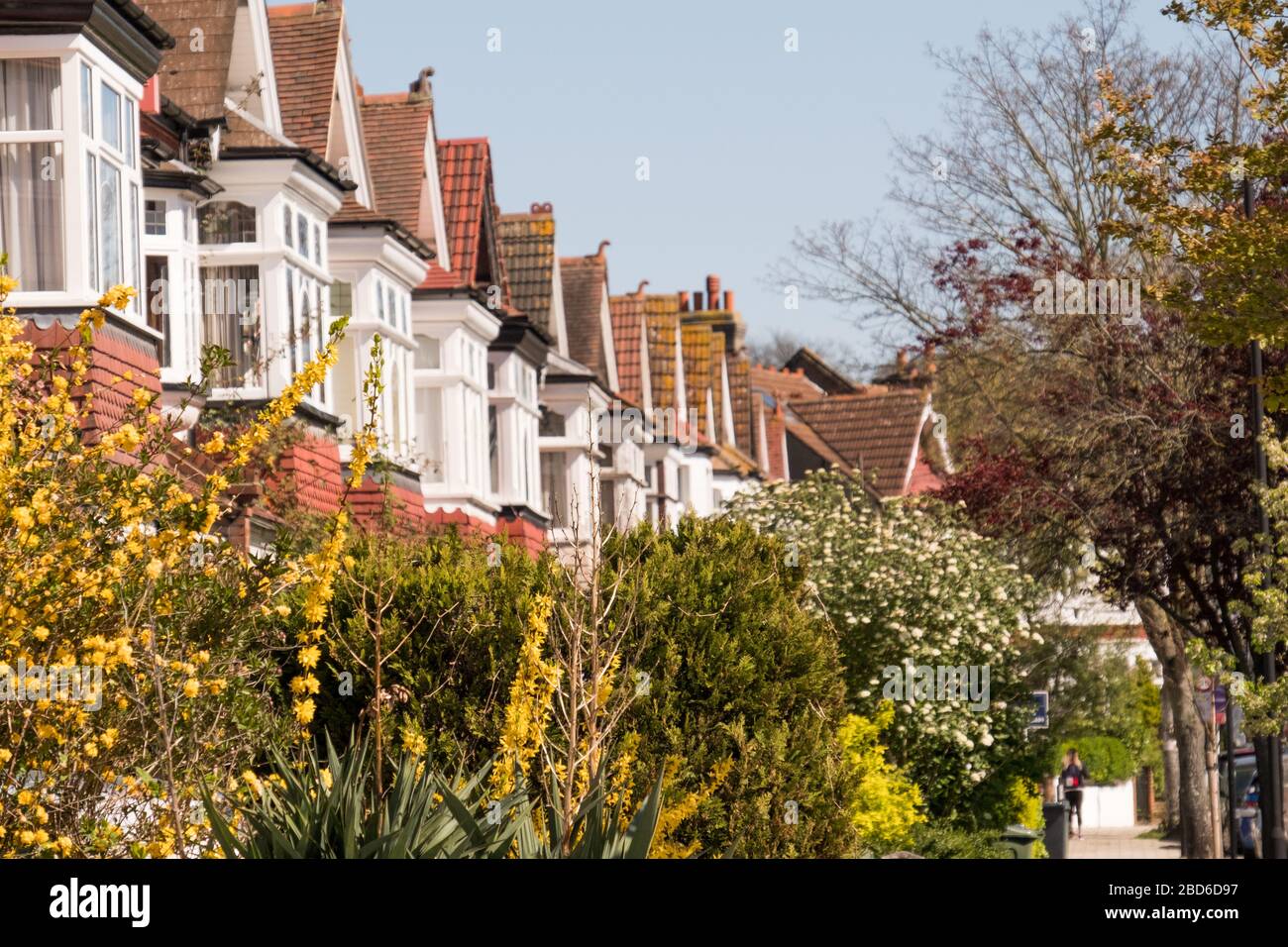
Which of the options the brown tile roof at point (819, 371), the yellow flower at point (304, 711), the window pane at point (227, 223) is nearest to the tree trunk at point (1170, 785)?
the window pane at point (227, 223)

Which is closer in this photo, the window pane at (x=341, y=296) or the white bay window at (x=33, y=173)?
the white bay window at (x=33, y=173)

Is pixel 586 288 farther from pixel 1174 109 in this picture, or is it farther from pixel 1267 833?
pixel 1267 833

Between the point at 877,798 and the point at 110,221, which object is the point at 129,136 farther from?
the point at 877,798

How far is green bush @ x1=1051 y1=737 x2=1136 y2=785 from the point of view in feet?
188

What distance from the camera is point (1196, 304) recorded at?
19.0 metres

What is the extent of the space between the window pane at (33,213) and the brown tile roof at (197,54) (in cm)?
691

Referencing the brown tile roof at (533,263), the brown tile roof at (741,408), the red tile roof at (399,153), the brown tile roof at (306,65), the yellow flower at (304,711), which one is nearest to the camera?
the yellow flower at (304,711)

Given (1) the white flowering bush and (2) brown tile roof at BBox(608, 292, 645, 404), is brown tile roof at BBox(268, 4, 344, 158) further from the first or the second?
(2) brown tile roof at BBox(608, 292, 645, 404)

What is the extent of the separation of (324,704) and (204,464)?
6854 mm

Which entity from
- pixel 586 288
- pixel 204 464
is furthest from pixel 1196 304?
pixel 586 288

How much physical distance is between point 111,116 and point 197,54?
7.01 metres

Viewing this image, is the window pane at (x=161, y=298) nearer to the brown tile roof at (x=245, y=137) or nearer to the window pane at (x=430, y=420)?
the brown tile roof at (x=245, y=137)

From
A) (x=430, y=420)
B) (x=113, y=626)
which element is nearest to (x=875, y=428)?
(x=430, y=420)

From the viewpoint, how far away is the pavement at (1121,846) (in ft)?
125
